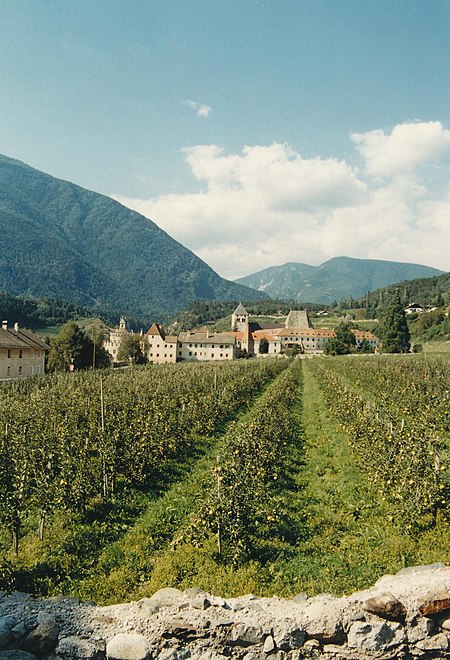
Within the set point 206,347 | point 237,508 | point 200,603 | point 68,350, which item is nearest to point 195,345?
point 206,347

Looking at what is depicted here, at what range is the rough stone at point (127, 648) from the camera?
551cm

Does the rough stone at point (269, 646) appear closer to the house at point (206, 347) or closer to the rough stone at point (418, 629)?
the rough stone at point (418, 629)

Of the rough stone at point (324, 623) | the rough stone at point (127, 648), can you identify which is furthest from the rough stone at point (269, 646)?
the rough stone at point (127, 648)

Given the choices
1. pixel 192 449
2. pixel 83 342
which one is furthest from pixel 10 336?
pixel 192 449

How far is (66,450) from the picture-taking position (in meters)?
14.0

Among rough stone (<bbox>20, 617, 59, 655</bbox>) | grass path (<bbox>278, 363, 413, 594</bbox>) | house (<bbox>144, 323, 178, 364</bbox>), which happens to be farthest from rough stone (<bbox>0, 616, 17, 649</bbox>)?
house (<bbox>144, 323, 178, 364</bbox>)

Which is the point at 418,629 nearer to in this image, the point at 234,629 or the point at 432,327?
the point at 234,629

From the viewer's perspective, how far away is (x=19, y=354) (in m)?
59.5

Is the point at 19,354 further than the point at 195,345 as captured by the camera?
No

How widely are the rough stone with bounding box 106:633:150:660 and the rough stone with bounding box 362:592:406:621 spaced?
9.39 ft

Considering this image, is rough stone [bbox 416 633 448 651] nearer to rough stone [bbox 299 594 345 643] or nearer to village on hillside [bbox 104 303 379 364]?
rough stone [bbox 299 594 345 643]

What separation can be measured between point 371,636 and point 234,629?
69.5 inches

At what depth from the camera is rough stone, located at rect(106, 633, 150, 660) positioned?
18.1 ft

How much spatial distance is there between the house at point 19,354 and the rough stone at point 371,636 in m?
56.9
